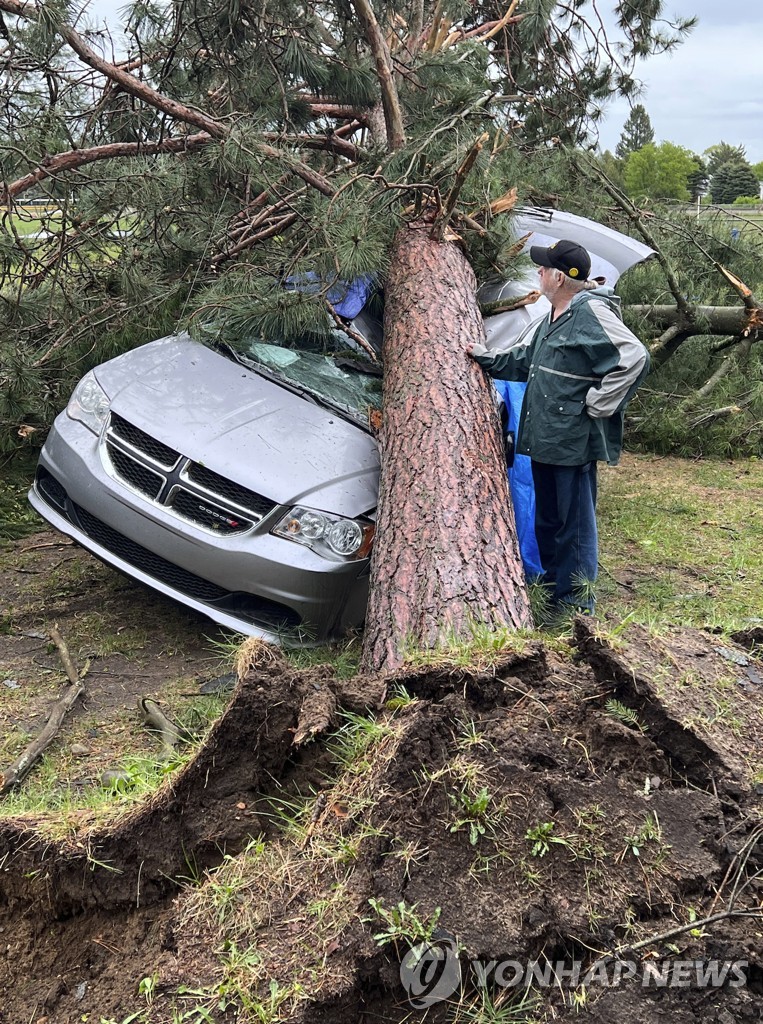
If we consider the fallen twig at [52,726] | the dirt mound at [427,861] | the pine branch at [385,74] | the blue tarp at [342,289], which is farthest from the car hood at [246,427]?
the pine branch at [385,74]

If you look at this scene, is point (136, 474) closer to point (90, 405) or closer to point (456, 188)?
point (90, 405)

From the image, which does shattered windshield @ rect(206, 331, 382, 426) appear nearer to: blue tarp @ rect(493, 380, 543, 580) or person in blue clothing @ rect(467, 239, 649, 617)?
person in blue clothing @ rect(467, 239, 649, 617)

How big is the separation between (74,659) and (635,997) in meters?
2.89

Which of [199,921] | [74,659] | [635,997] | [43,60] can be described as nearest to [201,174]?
[43,60]

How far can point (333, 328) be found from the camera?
5125 millimetres

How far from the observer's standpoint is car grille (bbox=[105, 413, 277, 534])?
3949 mm

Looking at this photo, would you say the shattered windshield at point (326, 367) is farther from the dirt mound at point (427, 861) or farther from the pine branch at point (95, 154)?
the dirt mound at point (427, 861)

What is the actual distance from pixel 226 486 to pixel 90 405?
100 cm

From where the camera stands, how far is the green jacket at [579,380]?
4.04 metres

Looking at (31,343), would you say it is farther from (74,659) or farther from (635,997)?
(635,997)

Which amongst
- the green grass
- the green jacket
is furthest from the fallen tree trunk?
the green jacket

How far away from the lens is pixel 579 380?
4133 millimetres

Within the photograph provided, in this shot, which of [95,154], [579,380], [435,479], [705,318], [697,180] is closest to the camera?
[435,479]

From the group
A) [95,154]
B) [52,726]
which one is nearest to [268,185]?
[95,154]
